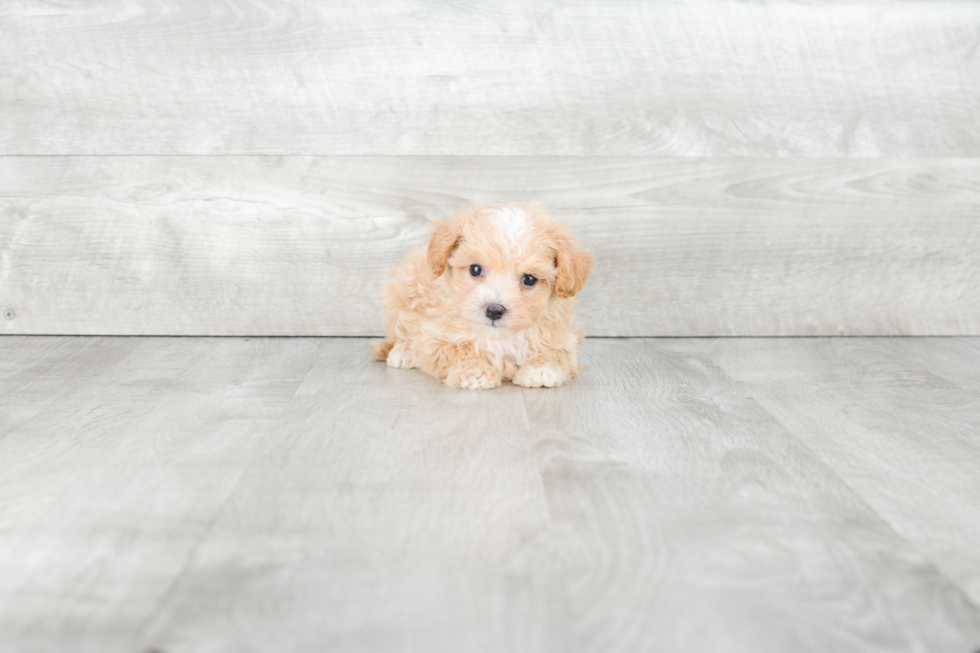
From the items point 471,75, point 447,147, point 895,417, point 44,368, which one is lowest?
point 895,417

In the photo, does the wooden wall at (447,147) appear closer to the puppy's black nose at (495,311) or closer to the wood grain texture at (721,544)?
the puppy's black nose at (495,311)

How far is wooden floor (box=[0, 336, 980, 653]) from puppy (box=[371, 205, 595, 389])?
0.08 m

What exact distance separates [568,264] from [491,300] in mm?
182

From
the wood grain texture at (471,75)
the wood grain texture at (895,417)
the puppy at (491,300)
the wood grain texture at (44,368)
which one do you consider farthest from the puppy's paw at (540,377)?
the wood grain texture at (44,368)

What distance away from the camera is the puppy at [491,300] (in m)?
1.67

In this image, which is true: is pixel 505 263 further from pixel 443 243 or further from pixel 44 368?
pixel 44 368

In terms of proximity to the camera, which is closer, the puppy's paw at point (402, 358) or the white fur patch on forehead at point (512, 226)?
the white fur patch on forehead at point (512, 226)

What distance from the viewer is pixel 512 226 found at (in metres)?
1.68

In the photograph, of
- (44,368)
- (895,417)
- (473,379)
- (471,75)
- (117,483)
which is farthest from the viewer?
(471,75)

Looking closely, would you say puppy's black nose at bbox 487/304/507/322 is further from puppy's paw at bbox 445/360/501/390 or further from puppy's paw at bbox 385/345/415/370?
puppy's paw at bbox 385/345/415/370

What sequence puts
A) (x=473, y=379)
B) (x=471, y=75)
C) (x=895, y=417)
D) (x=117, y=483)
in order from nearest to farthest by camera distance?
1. (x=117, y=483)
2. (x=895, y=417)
3. (x=473, y=379)
4. (x=471, y=75)

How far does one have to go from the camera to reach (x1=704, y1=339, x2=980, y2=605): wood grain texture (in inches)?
44.9

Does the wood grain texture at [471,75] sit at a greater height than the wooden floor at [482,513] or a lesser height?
greater

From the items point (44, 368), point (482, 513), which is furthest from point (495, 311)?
point (44, 368)
